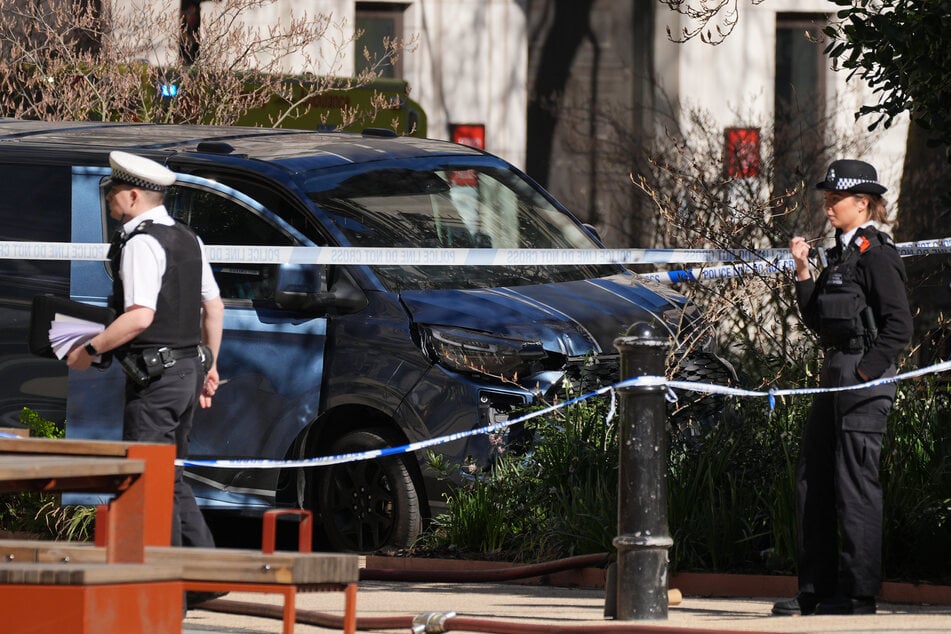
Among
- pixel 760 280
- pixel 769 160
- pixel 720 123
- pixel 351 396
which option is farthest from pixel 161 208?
pixel 720 123

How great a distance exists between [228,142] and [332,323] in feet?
4.84

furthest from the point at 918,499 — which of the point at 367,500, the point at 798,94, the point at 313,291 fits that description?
the point at 798,94

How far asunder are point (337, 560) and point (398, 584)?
10.0ft

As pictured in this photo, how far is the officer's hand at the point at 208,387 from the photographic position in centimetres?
696

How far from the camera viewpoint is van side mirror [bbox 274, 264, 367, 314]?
27.1ft

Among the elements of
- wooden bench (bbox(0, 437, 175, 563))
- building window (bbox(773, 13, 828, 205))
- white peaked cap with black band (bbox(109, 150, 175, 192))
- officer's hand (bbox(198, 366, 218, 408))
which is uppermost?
building window (bbox(773, 13, 828, 205))

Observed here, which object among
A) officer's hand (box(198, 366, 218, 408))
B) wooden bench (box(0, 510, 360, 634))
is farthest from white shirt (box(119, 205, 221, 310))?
wooden bench (box(0, 510, 360, 634))

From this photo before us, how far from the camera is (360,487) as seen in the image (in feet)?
27.2

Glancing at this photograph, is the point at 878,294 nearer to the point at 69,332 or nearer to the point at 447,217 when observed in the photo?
the point at 69,332

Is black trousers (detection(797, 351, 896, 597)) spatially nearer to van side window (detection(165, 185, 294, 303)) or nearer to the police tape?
the police tape

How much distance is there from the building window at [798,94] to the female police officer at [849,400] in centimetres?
843

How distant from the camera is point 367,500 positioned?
830 centimetres

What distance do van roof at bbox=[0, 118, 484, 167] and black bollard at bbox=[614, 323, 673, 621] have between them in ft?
10.1

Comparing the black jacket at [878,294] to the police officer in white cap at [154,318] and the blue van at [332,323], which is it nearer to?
the blue van at [332,323]
